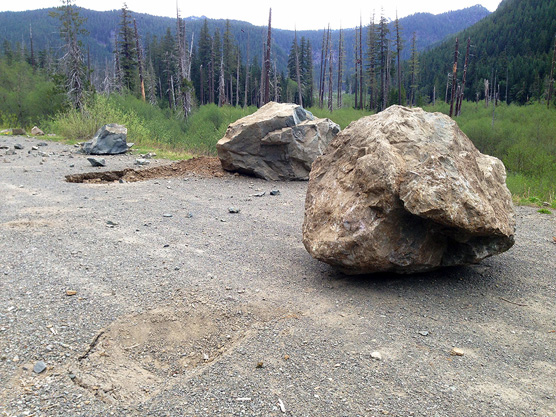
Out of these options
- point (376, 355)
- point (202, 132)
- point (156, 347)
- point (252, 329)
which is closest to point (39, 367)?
point (156, 347)

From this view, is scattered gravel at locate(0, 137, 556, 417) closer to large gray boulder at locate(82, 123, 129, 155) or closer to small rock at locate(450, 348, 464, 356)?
small rock at locate(450, 348, 464, 356)

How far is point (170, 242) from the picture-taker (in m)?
4.84

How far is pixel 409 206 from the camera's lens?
→ 10.5ft

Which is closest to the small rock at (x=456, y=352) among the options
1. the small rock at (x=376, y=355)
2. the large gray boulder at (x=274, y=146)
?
the small rock at (x=376, y=355)

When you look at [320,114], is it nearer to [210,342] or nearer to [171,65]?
[210,342]

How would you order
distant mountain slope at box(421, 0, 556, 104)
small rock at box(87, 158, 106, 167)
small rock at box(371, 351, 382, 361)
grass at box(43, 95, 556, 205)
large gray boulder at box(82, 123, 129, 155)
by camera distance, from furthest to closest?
1. distant mountain slope at box(421, 0, 556, 104)
2. grass at box(43, 95, 556, 205)
3. large gray boulder at box(82, 123, 129, 155)
4. small rock at box(87, 158, 106, 167)
5. small rock at box(371, 351, 382, 361)

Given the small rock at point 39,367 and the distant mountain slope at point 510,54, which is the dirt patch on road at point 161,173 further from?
the distant mountain slope at point 510,54

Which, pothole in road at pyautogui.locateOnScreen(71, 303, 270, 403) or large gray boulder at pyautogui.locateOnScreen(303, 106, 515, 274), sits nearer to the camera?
pothole in road at pyautogui.locateOnScreen(71, 303, 270, 403)

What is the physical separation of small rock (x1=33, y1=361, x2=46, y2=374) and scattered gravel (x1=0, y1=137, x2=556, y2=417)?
0.8 inches

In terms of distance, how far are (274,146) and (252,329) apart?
23.6ft

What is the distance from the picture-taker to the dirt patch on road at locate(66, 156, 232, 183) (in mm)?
8966

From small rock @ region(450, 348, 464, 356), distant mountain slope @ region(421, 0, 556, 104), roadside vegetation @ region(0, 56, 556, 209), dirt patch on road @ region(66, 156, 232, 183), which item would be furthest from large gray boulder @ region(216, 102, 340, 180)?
distant mountain slope @ region(421, 0, 556, 104)

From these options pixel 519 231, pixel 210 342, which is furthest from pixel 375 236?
pixel 519 231

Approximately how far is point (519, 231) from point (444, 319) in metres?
3.29
